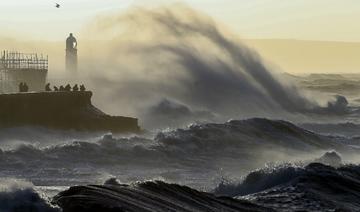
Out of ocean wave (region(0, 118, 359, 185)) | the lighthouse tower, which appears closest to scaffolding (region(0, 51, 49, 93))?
the lighthouse tower

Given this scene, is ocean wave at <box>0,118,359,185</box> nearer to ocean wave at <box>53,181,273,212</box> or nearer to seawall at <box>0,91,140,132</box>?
seawall at <box>0,91,140,132</box>

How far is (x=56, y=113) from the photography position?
94.2 ft

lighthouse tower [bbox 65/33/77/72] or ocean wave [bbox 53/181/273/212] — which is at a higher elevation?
lighthouse tower [bbox 65/33/77/72]

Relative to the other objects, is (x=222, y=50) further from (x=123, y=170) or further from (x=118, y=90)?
(x=123, y=170)

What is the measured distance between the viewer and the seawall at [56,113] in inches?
1080

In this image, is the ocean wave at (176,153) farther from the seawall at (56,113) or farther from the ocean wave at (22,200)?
the ocean wave at (22,200)

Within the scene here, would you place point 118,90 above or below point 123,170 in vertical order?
above

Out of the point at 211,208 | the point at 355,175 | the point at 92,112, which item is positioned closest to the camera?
the point at 211,208

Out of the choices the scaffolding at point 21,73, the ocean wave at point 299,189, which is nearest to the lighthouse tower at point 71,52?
the scaffolding at point 21,73

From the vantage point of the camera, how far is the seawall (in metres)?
27.4

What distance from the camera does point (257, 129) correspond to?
26.7 m

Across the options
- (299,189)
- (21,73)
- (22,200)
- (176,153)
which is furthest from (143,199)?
(21,73)

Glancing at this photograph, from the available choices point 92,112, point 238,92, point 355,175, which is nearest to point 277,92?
point 238,92

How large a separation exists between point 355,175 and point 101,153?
847 centimetres
